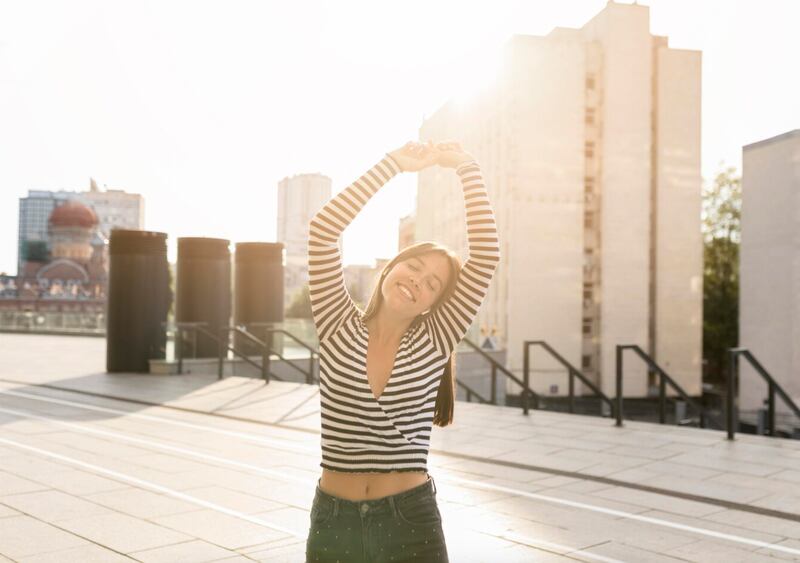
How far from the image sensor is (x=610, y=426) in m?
10.7

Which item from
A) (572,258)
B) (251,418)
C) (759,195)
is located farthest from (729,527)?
(572,258)

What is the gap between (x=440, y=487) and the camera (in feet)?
22.9

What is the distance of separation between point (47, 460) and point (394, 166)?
269 inches

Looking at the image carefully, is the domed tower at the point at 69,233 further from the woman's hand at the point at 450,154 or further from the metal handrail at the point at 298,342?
the woman's hand at the point at 450,154

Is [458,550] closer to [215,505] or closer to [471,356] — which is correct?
[215,505]

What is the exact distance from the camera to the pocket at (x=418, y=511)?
2.17m

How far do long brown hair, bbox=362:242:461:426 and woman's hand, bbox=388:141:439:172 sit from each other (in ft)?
0.76

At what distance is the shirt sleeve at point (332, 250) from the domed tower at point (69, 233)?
3514 inches

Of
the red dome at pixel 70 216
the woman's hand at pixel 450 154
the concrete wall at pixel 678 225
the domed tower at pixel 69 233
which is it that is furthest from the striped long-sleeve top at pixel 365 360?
the red dome at pixel 70 216

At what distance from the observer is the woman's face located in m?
2.29

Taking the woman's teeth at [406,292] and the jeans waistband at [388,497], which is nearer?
the jeans waistband at [388,497]

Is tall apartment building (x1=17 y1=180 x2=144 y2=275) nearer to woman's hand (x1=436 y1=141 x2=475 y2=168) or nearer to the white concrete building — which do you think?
the white concrete building

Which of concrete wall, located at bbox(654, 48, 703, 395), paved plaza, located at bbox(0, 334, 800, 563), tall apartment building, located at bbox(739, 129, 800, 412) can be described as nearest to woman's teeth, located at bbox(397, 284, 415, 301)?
paved plaza, located at bbox(0, 334, 800, 563)

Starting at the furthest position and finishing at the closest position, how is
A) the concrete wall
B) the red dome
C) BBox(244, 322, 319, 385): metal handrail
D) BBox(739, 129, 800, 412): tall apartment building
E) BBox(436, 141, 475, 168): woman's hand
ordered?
1. the red dome
2. the concrete wall
3. BBox(739, 129, 800, 412): tall apartment building
4. BBox(244, 322, 319, 385): metal handrail
5. BBox(436, 141, 475, 168): woman's hand
